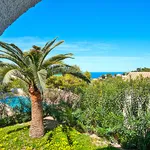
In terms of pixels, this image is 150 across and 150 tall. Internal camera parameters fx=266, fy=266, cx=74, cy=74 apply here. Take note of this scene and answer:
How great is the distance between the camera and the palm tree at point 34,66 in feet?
26.6

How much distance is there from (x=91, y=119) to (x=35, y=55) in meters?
3.20

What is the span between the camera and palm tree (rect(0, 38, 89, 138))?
8.11 m

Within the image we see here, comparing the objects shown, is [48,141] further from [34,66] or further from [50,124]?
[34,66]

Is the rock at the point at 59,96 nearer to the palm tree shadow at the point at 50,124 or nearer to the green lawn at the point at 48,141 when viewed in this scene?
the palm tree shadow at the point at 50,124

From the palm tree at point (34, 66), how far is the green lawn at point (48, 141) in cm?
32

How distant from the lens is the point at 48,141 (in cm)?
830

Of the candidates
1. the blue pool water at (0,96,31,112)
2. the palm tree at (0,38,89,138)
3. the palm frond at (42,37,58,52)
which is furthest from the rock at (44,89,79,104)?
the palm frond at (42,37,58,52)

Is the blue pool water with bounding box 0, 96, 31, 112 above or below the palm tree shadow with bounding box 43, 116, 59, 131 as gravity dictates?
above

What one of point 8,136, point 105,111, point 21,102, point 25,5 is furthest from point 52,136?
point 25,5

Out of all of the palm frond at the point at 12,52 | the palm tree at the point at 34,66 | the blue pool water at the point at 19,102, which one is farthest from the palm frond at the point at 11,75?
A: the blue pool water at the point at 19,102

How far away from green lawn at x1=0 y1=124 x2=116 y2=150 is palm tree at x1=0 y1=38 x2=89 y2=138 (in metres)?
0.32

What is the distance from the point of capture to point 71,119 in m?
10.1

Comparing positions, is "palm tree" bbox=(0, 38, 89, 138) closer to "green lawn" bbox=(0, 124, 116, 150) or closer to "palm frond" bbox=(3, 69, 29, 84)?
"palm frond" bbox=(3, 69, 29, 84)

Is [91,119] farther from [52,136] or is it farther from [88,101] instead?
[52,136]
